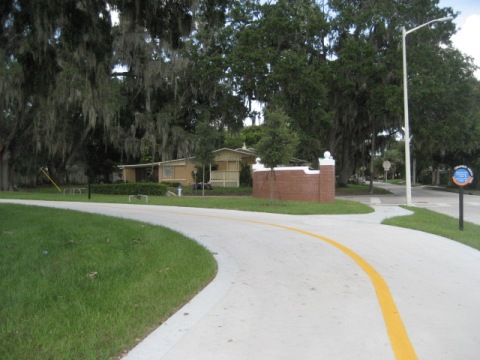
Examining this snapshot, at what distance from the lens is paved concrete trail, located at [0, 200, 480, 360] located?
12.7 ft

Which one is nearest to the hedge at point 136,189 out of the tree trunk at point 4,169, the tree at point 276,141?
the tree trunk at point 4,169

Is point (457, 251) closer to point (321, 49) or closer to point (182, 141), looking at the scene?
point (321, 49)

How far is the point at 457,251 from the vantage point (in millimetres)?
8680

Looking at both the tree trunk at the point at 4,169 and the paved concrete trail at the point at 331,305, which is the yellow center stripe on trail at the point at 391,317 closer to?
the paved concrete trail at the point at 331,305

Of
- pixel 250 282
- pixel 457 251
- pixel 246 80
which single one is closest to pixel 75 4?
pixel 250 282

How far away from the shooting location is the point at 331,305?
16.6ft

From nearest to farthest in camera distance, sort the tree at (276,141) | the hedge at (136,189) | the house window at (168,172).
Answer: the tree at (276,141)
the hedge at (136,189)
the house window at (168,172)

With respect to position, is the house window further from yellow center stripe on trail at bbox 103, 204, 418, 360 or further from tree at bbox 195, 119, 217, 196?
yellow center stripe on trail at bbox 103, 204, 418, 360

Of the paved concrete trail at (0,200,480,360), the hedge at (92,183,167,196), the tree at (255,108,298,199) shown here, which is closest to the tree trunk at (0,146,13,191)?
the hedge at (92,183,167,196)

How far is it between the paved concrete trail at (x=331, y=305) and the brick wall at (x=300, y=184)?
39.7 feet

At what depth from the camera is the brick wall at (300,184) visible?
21.6 metres

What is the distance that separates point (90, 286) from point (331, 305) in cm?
298

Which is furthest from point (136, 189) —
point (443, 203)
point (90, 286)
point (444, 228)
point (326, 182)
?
point (90, 286)

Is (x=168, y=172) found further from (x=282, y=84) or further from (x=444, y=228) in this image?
(x=444, y=228)
